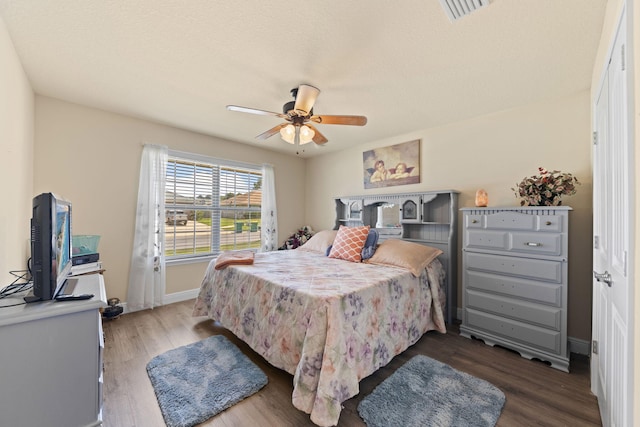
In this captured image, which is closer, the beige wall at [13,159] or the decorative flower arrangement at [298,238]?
the beige wall at [13,159]

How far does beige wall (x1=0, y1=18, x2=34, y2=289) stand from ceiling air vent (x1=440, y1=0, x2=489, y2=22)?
2.71 meters

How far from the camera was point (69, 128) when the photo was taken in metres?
2.86

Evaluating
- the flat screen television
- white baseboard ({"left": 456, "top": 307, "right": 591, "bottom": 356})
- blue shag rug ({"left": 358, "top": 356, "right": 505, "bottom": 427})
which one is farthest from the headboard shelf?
the flat screen television

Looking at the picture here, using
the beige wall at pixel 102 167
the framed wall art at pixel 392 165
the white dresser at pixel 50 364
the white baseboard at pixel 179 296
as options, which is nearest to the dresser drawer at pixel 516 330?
the framed wall art at pixel 392 165

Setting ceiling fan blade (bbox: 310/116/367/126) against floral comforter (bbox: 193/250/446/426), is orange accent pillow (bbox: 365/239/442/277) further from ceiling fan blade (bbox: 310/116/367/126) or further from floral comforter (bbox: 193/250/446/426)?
ceiling fan blade (bbox: 310/116/367/126)

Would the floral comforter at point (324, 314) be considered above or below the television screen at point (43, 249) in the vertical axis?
below

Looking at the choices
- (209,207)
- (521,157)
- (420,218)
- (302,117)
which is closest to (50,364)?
(302,117)

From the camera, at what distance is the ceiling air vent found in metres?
1.41

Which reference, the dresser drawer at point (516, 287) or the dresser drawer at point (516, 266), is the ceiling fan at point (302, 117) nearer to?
the dresser drawer at point (516, 266)

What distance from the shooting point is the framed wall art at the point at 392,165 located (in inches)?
142

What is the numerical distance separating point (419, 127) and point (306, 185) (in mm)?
2473

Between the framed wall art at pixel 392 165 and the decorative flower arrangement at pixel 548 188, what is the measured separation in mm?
1335

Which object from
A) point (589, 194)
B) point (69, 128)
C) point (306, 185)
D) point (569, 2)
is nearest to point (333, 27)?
point (569, 2)

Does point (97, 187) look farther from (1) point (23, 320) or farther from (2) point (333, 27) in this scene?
(2) point (333, 27)
